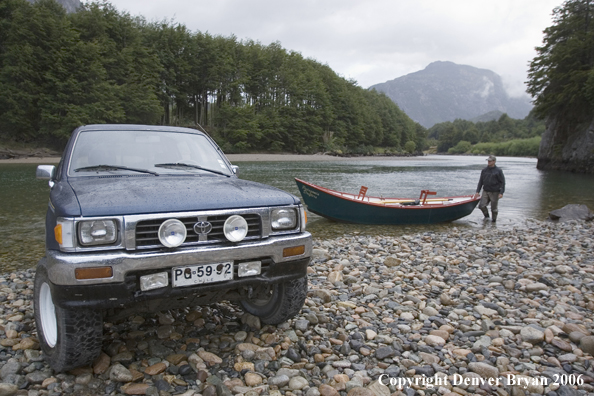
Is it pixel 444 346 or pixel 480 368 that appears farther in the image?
pixel 444 346

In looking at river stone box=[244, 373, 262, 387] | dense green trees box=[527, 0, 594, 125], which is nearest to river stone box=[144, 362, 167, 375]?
river stone box=[244, 373, 262, 387]

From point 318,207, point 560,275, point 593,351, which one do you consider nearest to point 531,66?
point 318,207

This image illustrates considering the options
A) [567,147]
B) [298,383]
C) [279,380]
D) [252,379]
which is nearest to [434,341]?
[298,383]

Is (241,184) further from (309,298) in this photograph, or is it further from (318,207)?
(318,207)

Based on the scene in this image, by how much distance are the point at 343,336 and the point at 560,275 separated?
390 cm

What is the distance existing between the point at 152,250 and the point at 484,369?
2.60m

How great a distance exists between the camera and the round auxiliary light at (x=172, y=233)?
2.48m

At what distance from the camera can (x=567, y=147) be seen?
41344 millimetres

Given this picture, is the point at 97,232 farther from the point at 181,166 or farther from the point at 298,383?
the point at 298,383

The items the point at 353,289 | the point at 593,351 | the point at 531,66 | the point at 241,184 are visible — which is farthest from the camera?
the point at 531,66

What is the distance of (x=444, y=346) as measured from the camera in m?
3.29

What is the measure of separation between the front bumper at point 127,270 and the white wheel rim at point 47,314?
599mm

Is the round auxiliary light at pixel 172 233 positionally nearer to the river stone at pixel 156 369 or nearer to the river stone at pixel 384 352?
the river stone at pixel 156 369

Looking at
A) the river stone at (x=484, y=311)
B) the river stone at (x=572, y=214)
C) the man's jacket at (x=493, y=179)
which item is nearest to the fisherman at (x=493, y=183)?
the man's jacket at (x=493, y=179)
